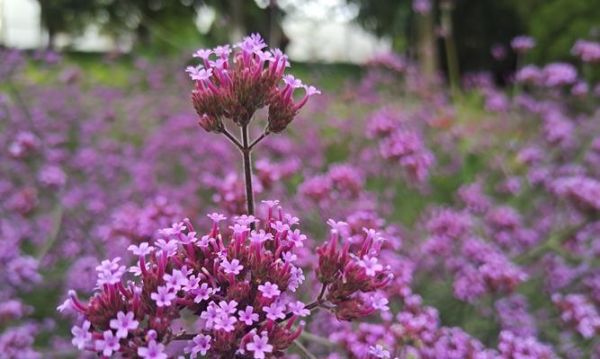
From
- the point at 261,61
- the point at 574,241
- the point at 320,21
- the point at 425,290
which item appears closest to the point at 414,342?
the point at 261,61

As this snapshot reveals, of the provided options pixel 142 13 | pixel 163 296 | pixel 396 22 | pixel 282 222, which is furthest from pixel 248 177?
pixel 142 13

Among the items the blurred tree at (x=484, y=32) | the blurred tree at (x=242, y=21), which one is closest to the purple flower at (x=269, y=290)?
the blurred tree at (x=242, y=21)

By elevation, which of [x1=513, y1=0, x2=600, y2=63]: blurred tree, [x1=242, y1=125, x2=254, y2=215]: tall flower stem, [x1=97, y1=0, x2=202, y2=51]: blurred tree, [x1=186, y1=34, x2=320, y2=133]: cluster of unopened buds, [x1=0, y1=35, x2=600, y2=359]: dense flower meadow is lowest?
[x1=0, y1=35, x2=600, y2=359]: dense flower meadow

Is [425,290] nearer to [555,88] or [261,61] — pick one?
[261,61]

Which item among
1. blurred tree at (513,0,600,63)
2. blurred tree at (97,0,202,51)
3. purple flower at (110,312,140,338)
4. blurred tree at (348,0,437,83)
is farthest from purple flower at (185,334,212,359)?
blurred tree at (97,0,202,51)

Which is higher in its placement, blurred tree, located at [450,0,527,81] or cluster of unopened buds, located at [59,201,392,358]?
blurred tree, located at [450,0,527,81]

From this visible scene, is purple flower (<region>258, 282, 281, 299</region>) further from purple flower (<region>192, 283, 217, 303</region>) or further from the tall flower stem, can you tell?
the tall flower stem
